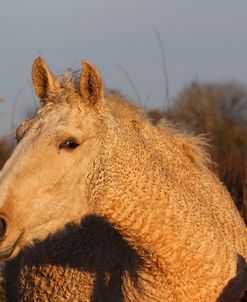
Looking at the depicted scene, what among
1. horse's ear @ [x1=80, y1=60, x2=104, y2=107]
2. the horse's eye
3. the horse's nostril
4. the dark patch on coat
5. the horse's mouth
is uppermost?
horse's ear @ [x1=80, y1=60, x2=104, y2=107]

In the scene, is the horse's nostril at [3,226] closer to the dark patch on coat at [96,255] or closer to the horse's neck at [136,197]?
the dark patch on coat at [96,255]

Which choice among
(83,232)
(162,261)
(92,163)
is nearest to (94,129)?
(92,163)

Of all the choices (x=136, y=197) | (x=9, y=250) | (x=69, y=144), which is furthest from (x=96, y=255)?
(x=69, y=144)

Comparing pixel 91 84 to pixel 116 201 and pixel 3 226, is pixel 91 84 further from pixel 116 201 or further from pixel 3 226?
pixel 3 226

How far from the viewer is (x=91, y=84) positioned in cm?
454

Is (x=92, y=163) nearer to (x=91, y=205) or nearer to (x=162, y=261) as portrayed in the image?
(x=91, y=205)

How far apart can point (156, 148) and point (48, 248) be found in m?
1.29

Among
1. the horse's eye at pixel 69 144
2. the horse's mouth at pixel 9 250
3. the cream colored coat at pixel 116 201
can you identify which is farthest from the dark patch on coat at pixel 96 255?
the horse's eye at pixel 69 144

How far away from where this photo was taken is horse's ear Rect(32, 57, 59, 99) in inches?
186

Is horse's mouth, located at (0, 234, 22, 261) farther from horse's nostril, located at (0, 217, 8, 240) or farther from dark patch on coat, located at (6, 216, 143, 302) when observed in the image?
dark patch on coat, located at (6, 216, 143, 302)

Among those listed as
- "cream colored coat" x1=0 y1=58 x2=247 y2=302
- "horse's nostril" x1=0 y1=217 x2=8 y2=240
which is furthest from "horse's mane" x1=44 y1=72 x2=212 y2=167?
"horse's nostril" x1=0 y1=217 x2=8 y2=240

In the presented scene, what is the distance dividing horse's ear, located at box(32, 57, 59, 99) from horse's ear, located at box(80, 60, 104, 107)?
24cm

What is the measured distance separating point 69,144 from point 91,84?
379mm

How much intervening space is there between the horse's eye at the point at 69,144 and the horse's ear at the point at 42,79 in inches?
17.2
